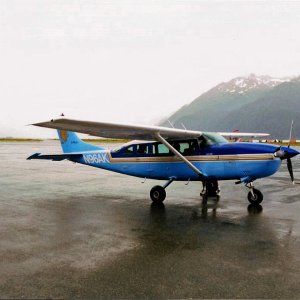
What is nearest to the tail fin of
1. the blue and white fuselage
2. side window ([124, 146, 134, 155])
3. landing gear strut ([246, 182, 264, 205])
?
the blue and white fuselage

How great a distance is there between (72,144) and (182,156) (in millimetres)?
5403

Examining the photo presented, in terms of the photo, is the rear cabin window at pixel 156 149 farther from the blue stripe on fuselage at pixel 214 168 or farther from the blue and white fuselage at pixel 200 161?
the blue stripe on fuselage at pixel 214 168

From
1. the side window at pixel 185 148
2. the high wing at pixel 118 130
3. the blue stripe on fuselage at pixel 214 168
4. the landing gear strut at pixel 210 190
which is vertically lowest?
the landing gear strut at pixel 210 190

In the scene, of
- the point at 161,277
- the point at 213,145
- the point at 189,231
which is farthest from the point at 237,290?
the point at 213,145

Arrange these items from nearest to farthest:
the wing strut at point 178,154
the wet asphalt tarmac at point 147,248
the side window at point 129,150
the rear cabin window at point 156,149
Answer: the wet asphalt tarmac at point 147,248, the wing strut at point 178,154, the rear cabin window at point 156,149, the side window at point 129,150

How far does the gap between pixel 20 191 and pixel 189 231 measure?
7.97 meters

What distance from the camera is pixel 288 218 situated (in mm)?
9188

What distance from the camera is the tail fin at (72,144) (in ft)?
47.0

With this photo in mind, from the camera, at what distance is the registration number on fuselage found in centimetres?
1319

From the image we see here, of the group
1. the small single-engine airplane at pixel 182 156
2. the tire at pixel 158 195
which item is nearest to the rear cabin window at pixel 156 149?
the small single-engine airplane at pixel 182 156

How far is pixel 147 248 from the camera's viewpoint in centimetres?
655

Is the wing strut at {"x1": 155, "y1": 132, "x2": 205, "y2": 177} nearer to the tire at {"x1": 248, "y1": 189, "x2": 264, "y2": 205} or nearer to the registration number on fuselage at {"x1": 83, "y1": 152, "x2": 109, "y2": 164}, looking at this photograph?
the tire at {"x1": 248, "y1": 189, "x2": 264, "y2": 205}

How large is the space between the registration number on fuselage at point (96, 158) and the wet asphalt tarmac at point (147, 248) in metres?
1.64

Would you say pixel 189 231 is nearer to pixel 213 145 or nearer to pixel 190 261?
pixel 190 261
